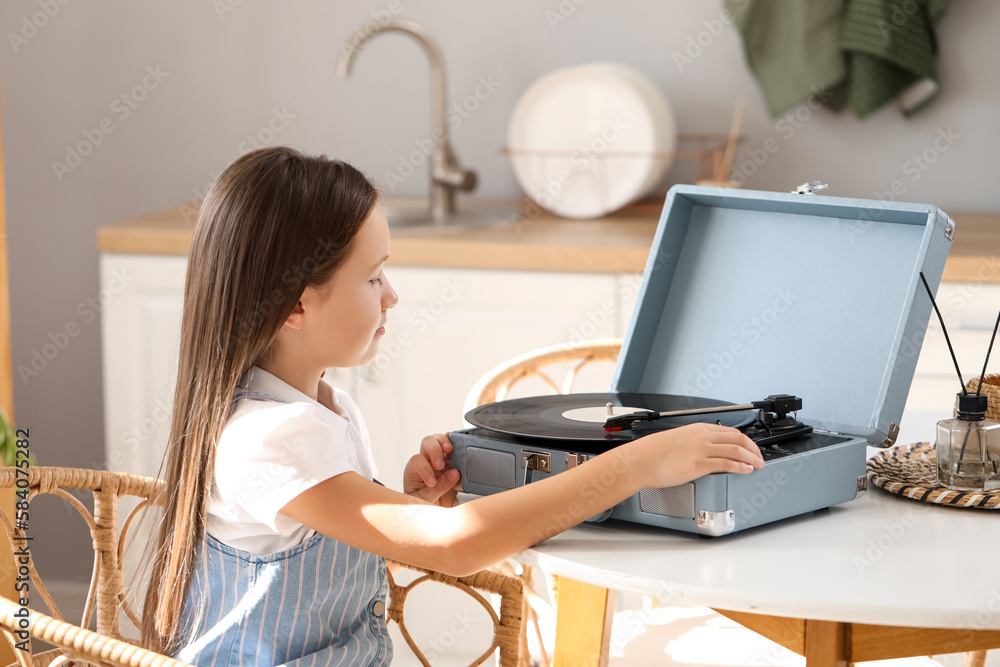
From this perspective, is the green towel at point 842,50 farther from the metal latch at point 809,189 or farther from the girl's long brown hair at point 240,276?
the girl's long brown hair at point 240,276

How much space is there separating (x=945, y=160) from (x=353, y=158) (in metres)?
1.27

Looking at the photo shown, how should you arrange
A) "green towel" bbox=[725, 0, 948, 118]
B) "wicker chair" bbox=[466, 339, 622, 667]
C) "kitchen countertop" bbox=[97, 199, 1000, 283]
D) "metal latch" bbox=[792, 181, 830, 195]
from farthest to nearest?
"green towel" bbox=[725, 0, 948, 118]
"kitchen countertop" bbox=[97, 199, 1000, 283]
"wicker chair" bbox=[466, 339, 622, 667]
"metal latch" bbox=[792, 181, 830, 195]

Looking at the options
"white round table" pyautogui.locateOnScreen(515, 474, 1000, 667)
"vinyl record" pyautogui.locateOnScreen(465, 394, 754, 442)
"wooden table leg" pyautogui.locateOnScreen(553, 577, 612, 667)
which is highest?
"vinyl record" pyautogui.locateOnScreen(465, 394, 754, 442)

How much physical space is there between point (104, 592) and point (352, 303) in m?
0.49

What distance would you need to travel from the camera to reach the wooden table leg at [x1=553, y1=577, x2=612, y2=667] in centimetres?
97

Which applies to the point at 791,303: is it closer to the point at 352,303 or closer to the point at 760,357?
the point at 760,357

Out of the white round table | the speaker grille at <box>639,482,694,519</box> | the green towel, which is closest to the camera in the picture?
the white round table

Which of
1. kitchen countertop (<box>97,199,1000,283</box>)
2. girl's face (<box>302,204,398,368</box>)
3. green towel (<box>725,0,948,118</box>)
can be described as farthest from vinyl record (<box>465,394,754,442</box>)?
green towel (<box>725,0,948,118</box>)

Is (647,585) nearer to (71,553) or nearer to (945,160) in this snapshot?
(945,160)

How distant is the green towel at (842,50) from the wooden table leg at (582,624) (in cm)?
145

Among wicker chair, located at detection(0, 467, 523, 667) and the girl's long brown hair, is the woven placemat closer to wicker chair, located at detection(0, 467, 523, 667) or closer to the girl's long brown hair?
wicker chair, located at detection(0, 467, 523, 667)

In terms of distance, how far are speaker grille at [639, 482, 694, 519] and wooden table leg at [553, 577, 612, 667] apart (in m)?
0.14

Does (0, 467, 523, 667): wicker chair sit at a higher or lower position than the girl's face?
lower

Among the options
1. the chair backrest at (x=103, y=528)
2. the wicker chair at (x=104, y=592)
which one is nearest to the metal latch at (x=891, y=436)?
the wicker chair at (x=104, y=592)
